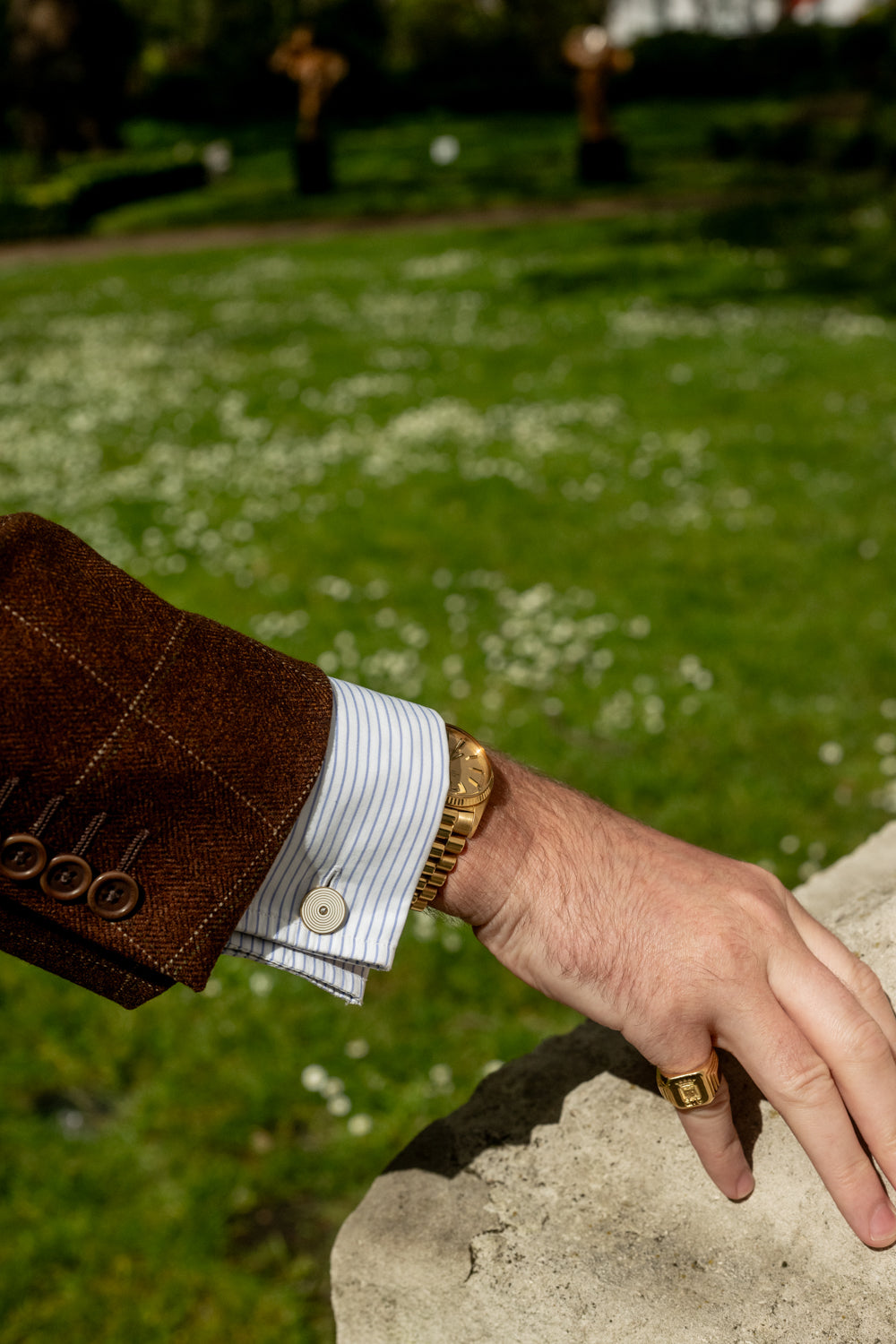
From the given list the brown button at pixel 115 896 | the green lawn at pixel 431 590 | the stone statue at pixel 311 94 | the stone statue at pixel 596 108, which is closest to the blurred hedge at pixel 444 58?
the stone statue at pixel 596 108

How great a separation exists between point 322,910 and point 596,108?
23631 millimetres

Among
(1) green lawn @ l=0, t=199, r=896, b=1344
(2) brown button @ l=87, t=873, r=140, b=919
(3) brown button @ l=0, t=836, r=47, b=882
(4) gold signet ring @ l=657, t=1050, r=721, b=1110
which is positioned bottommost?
(1) green lawn @ l=0, t=199, r=896, b=1344

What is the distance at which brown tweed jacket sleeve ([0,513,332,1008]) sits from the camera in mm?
1213

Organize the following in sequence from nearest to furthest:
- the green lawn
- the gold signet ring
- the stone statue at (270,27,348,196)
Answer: the gold signet ring < the green lawn < the stone statue at (270,27,348,196)

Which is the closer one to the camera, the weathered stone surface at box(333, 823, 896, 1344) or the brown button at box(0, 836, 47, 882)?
the brown button at box(0, 836, 47, 882)

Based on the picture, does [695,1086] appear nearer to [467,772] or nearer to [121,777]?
[467,772]

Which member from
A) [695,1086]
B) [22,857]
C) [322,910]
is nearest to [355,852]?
[322,910]

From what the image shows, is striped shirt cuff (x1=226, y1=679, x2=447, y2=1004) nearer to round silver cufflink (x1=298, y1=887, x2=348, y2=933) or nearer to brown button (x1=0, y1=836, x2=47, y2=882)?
round silver cufflink (x1=298, y1=887, x2=348, y2=933)

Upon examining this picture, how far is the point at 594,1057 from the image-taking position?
73.2 inches

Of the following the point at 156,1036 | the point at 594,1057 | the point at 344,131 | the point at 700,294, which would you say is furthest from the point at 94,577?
the point at 344,131

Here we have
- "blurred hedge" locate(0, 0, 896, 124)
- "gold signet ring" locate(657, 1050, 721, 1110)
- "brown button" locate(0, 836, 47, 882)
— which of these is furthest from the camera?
"blurred hedge" locate(0, 0, 896, 124)

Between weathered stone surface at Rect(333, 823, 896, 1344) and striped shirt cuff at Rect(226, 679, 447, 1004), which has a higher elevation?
striped shirt cuff at Rect(226, 679, 447, 1004)

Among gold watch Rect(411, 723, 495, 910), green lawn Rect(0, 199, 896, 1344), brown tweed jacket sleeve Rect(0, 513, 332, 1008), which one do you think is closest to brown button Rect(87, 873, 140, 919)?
brown tweed jacket sleeve Rect(0, 513, 332, 1008)

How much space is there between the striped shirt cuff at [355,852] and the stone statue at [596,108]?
21001 mm
